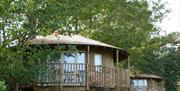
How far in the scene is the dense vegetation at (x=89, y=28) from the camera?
22.5 metres

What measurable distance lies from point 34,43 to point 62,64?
2012 millimetres

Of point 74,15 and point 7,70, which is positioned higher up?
point 74,15

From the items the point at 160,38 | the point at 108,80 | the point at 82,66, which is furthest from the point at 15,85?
the point at 160,38

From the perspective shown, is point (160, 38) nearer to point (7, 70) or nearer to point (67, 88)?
point (67, 88)

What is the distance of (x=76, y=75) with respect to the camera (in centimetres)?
2591

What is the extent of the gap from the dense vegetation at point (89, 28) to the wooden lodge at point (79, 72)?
52.8 inches

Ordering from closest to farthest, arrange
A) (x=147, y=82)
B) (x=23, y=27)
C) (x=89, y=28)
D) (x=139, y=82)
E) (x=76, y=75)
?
(x=23, y=27) → (x=76, y=75) → (x=89, y=28) → (x=147, y=82) → (x=139, y=82)

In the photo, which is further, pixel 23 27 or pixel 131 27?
pixel 131 27

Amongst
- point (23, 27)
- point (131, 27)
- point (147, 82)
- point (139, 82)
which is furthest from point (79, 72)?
point (139, 82)

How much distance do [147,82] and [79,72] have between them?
986 inches

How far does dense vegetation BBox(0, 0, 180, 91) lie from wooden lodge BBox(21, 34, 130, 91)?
134cm

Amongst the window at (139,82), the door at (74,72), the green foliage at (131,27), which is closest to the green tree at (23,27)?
the door at (74,72)

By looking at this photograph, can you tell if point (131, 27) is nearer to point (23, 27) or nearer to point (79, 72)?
point (79, 72)

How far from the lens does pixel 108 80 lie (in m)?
27.2
